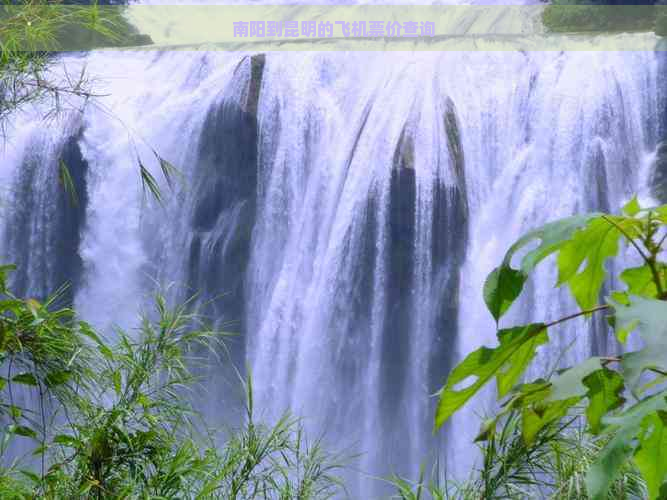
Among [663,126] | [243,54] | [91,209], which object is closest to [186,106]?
[243,54]

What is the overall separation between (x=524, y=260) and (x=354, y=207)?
3.31 meters

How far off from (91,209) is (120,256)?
259 mm

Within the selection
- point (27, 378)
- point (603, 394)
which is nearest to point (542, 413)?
point (603, 394)

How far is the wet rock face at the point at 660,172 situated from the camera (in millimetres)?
3578

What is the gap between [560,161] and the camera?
12.0 ft

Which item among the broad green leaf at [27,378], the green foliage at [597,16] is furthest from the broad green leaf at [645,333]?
the green foliage at [597,16]

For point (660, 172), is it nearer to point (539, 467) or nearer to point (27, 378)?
point (539, 467)

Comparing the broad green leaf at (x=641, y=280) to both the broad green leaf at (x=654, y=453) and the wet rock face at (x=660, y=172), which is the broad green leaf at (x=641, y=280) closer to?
the broad green leaf at (x=654, y=453)

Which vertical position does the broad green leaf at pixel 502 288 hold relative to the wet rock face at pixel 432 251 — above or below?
below

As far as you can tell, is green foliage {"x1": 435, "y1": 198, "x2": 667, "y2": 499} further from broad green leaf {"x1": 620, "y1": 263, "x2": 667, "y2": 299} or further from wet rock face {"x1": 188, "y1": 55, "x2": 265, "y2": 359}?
wet rock face {"x1": 188, "y1": 55, "x2": 265, "y2": 359}

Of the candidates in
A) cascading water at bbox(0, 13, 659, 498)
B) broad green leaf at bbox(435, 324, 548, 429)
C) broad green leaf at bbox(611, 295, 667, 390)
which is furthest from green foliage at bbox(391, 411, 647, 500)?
cascading water at bbox(0, 13, 659, 498)

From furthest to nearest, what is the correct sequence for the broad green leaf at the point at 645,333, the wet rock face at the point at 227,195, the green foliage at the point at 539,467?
the wet rock face at the point at 227,195
the green foliage at the point at 539,467
the broad green leaf at the point at 645,333

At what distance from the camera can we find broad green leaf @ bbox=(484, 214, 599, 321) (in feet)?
1.40

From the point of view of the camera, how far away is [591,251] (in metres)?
0.50
